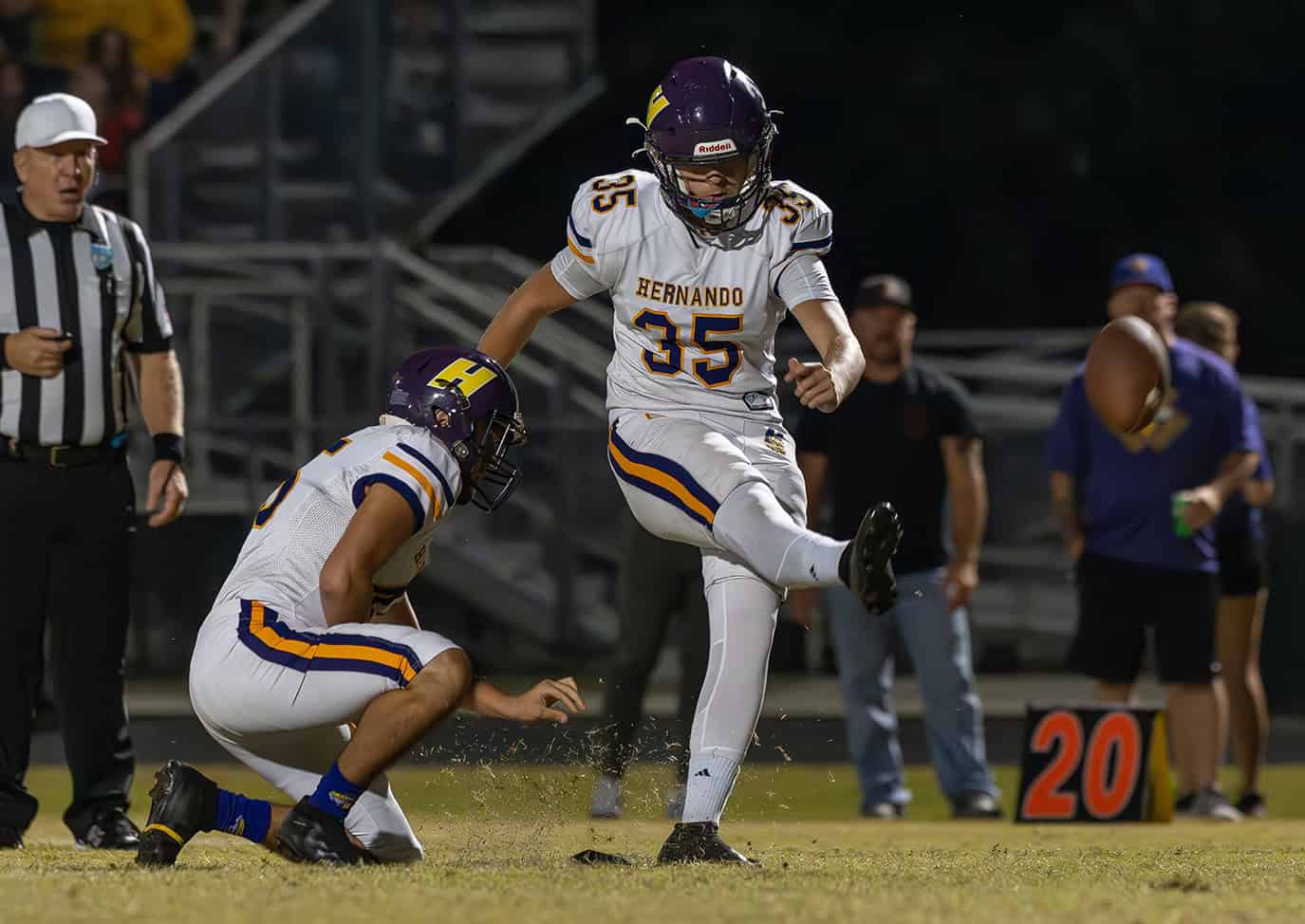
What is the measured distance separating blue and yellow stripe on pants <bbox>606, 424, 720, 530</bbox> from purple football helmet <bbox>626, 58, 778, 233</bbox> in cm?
56

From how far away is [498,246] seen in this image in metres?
16.2

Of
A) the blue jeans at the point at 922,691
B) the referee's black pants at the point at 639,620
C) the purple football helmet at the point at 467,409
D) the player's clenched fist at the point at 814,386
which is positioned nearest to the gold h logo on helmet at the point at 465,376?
the purple football helmet at the point at 467,409

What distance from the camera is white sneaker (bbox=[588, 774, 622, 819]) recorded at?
7035 mm

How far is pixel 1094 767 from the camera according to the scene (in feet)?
24.4

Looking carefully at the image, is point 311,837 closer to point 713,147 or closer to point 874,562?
point 874,562

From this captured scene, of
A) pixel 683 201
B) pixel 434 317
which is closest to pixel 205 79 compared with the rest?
pixel 434 317

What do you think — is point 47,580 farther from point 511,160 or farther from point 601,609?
point 511,160

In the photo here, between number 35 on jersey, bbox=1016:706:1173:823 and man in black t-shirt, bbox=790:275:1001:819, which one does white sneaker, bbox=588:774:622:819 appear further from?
number 35 on jersey, bbox=1016:706:1173:823

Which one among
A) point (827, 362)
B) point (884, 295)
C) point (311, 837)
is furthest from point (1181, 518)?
point (311, 837)

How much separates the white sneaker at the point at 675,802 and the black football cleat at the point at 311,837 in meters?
2.02

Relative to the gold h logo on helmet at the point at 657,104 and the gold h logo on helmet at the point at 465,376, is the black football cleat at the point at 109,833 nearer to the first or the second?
the gold h logo on helmet at the point at 465,376

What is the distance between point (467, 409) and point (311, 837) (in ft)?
3.37

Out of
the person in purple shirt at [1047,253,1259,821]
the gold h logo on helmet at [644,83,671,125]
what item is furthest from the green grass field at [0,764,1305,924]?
the gold h logo on helmet at [644,83,671,125]

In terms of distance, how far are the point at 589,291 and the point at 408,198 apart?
7991 mm
